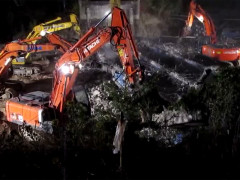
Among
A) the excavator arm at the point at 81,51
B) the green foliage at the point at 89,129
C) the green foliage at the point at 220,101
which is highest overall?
the excavator arm at the point at 81,51

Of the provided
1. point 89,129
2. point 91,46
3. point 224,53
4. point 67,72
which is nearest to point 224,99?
point 89,129

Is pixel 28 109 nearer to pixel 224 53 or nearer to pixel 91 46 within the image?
pixel 91 46

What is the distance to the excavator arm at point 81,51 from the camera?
864cm

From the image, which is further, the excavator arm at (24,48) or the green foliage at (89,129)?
the excavator arm at (24,48)

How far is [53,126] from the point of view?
835 centimetres

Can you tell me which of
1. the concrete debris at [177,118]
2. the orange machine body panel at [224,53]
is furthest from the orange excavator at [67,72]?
the orange machine body panel at [224,53]

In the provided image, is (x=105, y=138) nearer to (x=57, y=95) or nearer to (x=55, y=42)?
(x=57, y=95)

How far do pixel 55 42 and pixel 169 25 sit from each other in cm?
1830

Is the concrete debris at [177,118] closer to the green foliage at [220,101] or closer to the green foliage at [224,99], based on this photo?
the green foliage at [220,101]

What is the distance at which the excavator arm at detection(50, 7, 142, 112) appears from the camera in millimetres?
8641

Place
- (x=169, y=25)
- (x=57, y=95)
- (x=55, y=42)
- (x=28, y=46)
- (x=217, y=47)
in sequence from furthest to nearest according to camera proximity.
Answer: (x=169, y=25)
(x=217, y=47)
(x=55, y=42)
(x=28, y=46)
(x=57, y=95)

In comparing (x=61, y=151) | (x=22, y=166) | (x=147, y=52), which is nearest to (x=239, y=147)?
(x=61, y=151)

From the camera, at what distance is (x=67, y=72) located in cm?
860

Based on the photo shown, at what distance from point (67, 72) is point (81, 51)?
2.10ft
